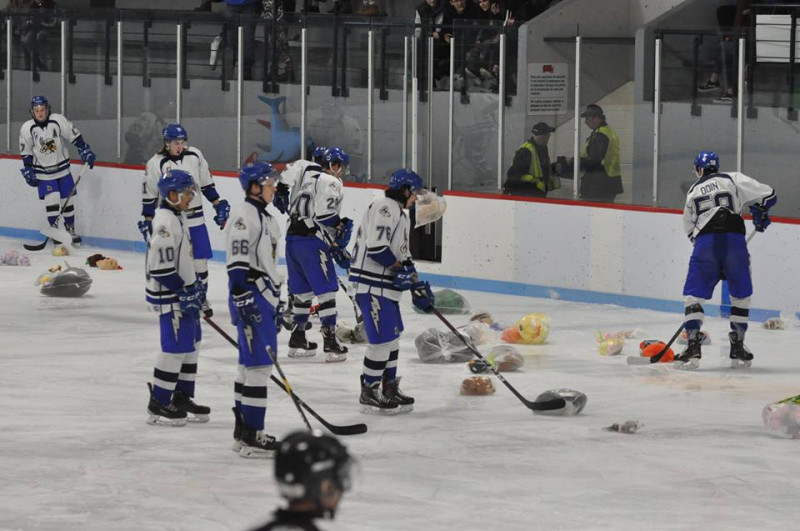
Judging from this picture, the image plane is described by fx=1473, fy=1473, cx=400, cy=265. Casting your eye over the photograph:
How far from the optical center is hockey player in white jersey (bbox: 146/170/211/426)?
6.29 m

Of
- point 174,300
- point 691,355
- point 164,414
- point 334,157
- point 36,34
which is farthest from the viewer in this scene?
Answer: point 36,34

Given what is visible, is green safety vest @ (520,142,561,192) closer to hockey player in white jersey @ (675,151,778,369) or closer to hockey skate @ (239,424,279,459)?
hockey player in white jersey @ (675,151,778,369)

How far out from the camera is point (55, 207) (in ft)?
44.6

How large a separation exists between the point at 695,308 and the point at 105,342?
3.55 m

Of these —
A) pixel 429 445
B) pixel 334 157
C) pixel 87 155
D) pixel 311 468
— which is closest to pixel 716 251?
pixel 334 157

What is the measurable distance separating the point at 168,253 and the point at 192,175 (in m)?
3.37

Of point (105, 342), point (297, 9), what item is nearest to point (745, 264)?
point (105, 342)

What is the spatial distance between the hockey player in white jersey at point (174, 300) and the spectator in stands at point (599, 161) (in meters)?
4.85

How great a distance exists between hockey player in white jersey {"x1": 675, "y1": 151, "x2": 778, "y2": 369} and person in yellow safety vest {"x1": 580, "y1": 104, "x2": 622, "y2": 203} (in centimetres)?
234

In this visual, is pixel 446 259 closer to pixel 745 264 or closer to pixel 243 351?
pixel 745 264

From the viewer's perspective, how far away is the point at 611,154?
35.5ft

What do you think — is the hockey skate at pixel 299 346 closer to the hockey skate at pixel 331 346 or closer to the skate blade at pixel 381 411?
the hockey skate at pixel 331 346

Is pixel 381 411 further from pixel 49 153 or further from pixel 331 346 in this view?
pixel 49 153

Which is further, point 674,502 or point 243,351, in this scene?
point 243,351
